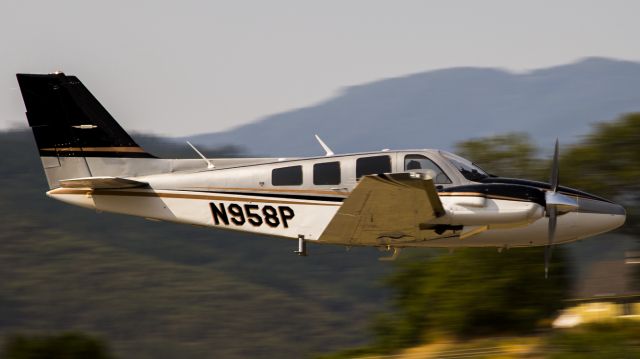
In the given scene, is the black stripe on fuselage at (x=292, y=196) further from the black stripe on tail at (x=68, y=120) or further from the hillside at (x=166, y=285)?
the hillside at (x=166, y=285)

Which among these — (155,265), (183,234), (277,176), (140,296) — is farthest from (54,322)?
(277,176)

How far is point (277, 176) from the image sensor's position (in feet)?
55.4

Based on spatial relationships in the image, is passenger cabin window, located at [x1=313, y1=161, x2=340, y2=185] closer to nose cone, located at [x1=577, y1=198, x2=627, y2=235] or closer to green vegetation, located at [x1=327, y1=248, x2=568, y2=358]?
nose cone, located at [x1=577, y1=198, x2=627, y2=235]

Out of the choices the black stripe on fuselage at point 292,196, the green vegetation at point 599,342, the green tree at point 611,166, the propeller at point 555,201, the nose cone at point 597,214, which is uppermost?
the black stripe on fuselage at point 292,196

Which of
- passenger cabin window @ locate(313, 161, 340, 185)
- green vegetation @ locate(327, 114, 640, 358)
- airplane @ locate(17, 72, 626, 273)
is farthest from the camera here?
green vegetation @ locate(327, 114, 640, 358)

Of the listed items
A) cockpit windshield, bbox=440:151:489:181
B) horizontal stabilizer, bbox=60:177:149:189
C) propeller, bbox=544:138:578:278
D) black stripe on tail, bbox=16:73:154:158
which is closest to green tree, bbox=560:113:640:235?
propeller, bbox=544:138:578:278

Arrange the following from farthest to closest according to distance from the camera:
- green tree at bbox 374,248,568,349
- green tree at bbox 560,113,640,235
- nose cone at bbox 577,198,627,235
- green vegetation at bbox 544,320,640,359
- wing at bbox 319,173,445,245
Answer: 1. green tree at bbox 560,113,640,235
2. green tree at bbox 374,248,568,349
3. green vegetation at bbox 544,320,640,359
4. nose cone at bbox 577,198,627,235
5. wing at bbox 319,173,445,245

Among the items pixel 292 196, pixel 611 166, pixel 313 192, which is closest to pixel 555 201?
pixel 313 192

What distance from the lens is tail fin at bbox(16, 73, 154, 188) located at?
707 inches

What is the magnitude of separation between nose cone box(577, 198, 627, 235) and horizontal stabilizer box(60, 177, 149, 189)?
26.5 ft

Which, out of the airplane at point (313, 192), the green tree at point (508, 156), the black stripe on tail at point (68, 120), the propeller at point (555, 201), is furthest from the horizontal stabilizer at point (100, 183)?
the green tree at point (508, 156)

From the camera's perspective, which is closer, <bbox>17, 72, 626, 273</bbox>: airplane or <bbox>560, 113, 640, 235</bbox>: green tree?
<bbox>17, 72, 626, 273</bbox>: airplane

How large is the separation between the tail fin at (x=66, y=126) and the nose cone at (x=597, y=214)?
8265 millimetres

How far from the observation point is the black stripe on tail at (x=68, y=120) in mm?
17938
